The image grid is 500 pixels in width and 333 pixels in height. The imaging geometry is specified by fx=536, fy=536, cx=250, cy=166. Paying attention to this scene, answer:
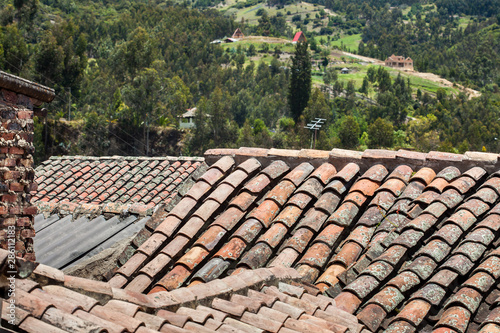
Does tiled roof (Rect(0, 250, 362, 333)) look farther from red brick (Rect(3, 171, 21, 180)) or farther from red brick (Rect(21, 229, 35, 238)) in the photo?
red brick (Rect(3, 171, 21, 180))

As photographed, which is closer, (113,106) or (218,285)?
(218,285)

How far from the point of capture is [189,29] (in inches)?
3730

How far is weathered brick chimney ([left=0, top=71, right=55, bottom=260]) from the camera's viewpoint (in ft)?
13.3

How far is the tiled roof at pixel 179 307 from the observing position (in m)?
2.73

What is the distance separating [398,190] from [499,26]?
14810 cm

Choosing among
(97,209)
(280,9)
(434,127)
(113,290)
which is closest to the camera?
(113,290)

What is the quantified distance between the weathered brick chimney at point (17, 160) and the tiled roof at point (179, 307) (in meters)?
1.02

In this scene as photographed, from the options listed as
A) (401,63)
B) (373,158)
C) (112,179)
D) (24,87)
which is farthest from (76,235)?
(401,63)

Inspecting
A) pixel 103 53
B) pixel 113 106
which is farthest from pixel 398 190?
pixel 103 53

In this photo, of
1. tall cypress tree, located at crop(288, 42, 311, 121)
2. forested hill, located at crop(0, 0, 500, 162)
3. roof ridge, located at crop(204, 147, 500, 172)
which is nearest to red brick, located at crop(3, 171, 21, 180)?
roof ridge, located at crop(204, 147, 500, 172)

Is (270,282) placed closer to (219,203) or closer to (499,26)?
(219,203)

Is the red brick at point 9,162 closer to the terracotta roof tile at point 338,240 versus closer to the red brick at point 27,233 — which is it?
the red brick at point 27,233

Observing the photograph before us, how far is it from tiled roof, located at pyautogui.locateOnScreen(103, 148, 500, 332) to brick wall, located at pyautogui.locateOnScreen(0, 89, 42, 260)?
92cm

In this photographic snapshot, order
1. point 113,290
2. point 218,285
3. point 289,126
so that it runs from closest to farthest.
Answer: point 113,290 < point 218,285 < point 289,126
